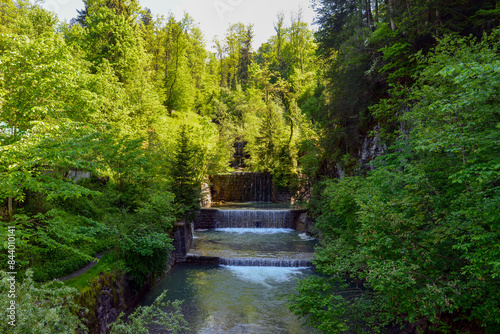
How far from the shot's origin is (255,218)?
19344 mm

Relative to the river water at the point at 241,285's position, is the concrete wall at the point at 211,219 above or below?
above

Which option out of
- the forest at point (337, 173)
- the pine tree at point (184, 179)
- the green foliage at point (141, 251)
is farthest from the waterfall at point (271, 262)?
the green foliage at point (141, 251)

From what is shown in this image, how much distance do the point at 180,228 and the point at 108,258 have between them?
464 centimetres

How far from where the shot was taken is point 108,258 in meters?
8.21

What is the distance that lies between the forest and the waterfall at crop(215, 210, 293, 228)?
2.39m

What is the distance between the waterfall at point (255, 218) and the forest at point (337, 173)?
239cm

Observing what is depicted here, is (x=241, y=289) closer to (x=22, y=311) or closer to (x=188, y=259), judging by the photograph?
(x=188, y=259)

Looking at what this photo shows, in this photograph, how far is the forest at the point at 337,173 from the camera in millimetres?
4164

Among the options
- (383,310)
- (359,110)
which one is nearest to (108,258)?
(383,310)

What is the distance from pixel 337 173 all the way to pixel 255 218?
6.47 metres

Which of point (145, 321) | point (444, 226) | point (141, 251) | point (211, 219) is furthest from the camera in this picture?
point (211, 219)

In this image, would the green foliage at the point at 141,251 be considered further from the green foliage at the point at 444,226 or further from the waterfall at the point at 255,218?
the waterfall at the point at 255,218

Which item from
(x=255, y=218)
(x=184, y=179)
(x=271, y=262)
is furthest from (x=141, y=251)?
(x=255, y=218)

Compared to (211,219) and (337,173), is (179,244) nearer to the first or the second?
(211,219)
